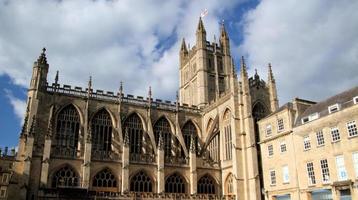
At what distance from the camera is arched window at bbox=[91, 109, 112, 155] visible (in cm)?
3897

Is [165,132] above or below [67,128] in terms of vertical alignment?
above

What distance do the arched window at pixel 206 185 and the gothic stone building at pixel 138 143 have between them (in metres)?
0.11

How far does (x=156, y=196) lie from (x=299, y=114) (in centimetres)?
1673

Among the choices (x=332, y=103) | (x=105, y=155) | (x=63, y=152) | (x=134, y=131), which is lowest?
(x=105, y=155)

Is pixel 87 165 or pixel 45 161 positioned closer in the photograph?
pixel 45 161

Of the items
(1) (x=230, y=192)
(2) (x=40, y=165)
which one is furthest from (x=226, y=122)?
(2) (x=40, y=165)

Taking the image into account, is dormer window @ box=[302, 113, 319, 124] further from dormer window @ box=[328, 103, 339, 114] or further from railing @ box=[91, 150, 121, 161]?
railing @ box=[91, 150, 121, 161]

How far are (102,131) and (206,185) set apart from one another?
1389cm

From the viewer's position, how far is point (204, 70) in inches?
2144

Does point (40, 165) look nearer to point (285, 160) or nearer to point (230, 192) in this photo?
point (230, 192)

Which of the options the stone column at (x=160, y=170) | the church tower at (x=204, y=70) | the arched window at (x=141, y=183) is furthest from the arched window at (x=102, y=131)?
the church tower at (x=204, y=70)

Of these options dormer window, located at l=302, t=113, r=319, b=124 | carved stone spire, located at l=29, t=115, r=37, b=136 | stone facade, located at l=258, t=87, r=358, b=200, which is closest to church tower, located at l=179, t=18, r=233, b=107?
stone facade, located at l=258, t=87, r=358, b=200

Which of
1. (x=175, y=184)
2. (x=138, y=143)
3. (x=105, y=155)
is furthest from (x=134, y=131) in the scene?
(x=175, y=184)

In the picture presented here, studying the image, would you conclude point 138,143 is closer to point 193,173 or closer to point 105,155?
point 105,155
